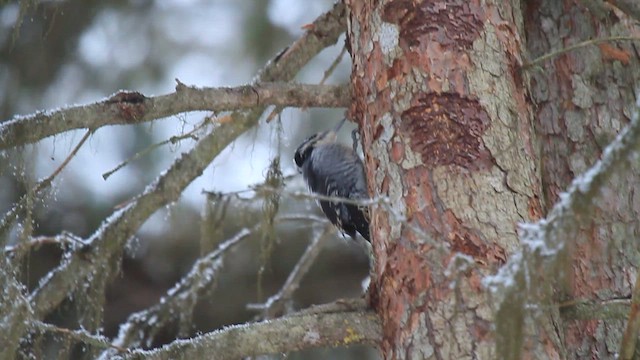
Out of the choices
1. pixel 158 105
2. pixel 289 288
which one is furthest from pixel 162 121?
pixel 158 105

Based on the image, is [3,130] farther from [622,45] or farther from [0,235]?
[622,45]

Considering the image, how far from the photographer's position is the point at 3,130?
238cm

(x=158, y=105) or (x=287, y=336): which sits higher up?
(x=158, y=105)

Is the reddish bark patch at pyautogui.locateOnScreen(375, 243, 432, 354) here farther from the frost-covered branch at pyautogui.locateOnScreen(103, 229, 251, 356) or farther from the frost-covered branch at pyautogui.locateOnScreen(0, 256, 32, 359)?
the frost-covered branch at pyautogui.locateOnScreen(103, 229, 251, 356)

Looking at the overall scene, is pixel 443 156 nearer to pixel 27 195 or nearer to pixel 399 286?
pixel 399 286

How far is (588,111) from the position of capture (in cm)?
266

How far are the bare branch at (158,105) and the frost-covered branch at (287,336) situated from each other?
1.88 ft

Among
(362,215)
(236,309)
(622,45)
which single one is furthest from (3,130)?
(236,309)

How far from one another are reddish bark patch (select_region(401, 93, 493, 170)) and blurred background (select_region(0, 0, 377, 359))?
5.39 ft

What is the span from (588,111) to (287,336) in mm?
1032

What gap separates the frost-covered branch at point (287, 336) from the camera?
7.36 ft

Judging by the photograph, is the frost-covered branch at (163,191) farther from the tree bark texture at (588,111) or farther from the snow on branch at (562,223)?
the snow on branch at (562,223)

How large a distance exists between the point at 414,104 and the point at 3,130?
0.97m

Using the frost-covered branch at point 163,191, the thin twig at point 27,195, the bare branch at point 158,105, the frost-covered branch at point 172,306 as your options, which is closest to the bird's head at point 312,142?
the frost-covered branch at point 172,306
